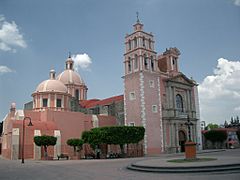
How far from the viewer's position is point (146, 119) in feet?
119

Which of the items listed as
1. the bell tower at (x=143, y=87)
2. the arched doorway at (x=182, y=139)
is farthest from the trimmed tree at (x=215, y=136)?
the bell tower at (x=143, y=87)

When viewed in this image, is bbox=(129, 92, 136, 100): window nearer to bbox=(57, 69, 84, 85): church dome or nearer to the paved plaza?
the paved plaza

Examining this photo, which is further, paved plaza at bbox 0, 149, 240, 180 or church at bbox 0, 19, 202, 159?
church at bbox 0, 19, 202, 159

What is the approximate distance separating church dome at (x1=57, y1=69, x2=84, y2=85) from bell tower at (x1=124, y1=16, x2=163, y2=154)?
1976cm

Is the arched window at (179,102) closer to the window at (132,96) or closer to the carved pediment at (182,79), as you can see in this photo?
the carved pediment at (182,79)

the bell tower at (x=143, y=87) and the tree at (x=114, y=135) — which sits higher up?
the bell tower at (x=143, y=87)

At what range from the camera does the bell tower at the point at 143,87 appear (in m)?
36.4

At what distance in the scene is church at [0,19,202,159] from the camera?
1410 inches

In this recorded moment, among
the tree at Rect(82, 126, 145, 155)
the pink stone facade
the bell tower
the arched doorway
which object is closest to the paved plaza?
the tree at Rect(82, 126, 145, 155)

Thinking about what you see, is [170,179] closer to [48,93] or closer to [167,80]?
[167,80]

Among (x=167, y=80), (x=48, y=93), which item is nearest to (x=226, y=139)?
(x=167, y=80)

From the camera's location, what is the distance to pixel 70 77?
186 ft

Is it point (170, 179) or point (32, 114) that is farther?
point (32, 114)

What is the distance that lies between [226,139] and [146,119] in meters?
22.8
